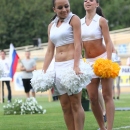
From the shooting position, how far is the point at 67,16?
26.3 ft

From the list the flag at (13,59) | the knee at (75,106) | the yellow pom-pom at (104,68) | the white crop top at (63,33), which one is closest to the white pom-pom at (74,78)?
the knee at (75,106)

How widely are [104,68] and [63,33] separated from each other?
1.27 m

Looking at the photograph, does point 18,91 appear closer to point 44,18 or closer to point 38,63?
point 38,63

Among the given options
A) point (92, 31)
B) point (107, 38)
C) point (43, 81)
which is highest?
point (92, 31)

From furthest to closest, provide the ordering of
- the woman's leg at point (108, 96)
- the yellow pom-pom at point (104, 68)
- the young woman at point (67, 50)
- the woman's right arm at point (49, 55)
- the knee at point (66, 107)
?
the woman's leg at point (108, 96), the yellow pom-pom at point (104, 68), the woman's right arm at point (49, 55), the knee at point (66, 107), the young woman at point (67, 50)

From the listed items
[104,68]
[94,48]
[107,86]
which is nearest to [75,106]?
[104,68]

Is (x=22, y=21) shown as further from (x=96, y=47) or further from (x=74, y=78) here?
(x=74, y=78)

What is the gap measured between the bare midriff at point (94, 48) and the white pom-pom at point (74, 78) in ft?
4.70

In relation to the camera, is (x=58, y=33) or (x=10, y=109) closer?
A: (x=58, y=33)

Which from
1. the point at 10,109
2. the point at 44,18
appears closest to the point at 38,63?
the point at 10,109

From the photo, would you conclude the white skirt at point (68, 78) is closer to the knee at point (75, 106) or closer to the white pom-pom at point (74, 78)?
the white pom-pom at point (74, 78)

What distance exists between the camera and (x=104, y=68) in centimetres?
895

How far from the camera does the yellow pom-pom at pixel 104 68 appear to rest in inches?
354

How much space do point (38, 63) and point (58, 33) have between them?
2693 cm
